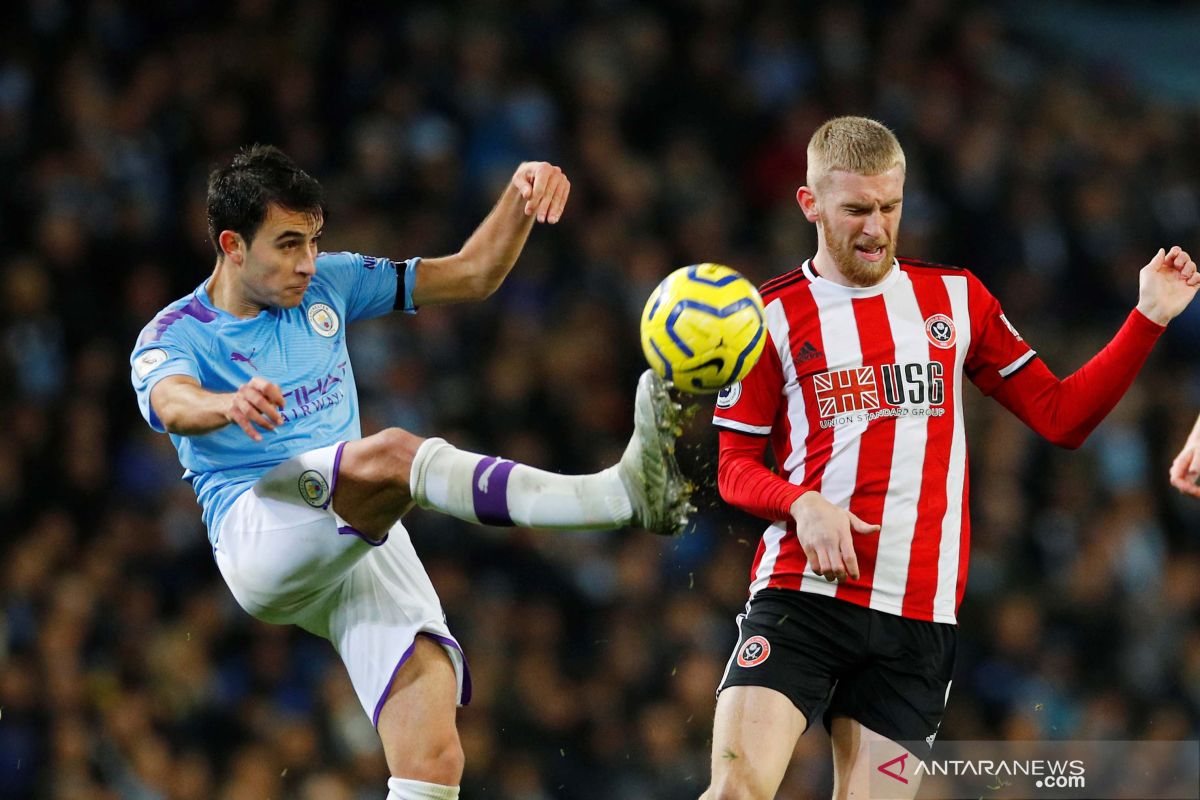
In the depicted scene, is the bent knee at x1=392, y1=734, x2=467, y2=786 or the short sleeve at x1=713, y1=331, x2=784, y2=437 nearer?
the short sleeve at x1=713, y1=331, x2=784, y2=437

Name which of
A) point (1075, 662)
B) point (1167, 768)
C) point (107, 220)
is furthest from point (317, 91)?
point (1167, 768)

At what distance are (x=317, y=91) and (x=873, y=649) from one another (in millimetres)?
7283

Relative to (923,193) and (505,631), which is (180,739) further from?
(923,193)

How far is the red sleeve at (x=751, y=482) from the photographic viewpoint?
13.5 feet

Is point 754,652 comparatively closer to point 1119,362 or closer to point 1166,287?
point 1119,362

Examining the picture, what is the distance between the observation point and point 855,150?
4.27 metres

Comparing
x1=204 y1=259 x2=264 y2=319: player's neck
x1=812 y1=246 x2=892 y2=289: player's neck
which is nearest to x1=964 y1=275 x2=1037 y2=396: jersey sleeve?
x1=812 y1=246 x2=892 y2=289: player's neck

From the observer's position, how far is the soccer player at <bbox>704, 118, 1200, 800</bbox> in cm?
417

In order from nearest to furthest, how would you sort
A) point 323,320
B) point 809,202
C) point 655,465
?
point 655,465, point 809,202, point 323,320

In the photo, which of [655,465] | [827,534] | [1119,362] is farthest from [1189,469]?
[655,465]

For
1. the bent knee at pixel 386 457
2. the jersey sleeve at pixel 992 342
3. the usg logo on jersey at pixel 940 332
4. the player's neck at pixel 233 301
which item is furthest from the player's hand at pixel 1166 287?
the player's neck at pixel 233 301

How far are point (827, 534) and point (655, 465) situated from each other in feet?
1.68

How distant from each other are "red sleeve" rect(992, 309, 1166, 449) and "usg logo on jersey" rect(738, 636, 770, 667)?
1.07m

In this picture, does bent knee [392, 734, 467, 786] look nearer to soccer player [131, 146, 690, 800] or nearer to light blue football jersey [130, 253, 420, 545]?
soccer player [131, 146, 690, 800]
